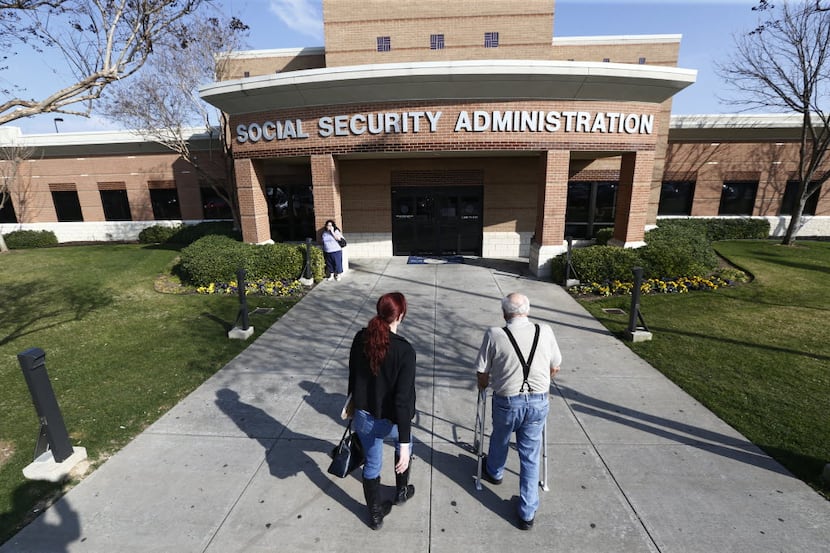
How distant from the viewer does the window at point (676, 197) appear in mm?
18766

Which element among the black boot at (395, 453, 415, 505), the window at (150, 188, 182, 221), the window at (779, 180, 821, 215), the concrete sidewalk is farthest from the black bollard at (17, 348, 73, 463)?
the window at (779, 180, 821, 215)

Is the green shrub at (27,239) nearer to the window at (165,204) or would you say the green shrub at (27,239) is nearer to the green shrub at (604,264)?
the window at (165,204)

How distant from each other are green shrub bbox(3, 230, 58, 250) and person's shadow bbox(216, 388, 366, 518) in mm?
21479

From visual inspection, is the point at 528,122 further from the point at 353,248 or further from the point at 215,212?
the point at 215,212

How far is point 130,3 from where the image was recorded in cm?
771

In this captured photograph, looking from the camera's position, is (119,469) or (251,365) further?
(251,365)

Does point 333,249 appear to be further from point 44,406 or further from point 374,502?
point 374,502

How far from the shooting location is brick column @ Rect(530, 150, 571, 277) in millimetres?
11672

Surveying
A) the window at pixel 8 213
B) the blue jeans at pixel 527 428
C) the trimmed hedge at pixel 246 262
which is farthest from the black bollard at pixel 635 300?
the window at pixel 8 213

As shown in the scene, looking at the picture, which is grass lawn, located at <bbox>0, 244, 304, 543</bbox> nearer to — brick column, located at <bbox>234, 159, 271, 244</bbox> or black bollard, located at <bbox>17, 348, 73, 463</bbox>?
black bollard, located at <bbox>17, 348, 73, 463</bbox>

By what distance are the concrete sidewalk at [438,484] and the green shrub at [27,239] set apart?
68.1 ft

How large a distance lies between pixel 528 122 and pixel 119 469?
11.4m

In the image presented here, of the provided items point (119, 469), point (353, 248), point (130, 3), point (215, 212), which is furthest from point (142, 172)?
point (119, 469)

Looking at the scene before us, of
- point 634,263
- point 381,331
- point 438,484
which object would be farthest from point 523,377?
point 634,263
